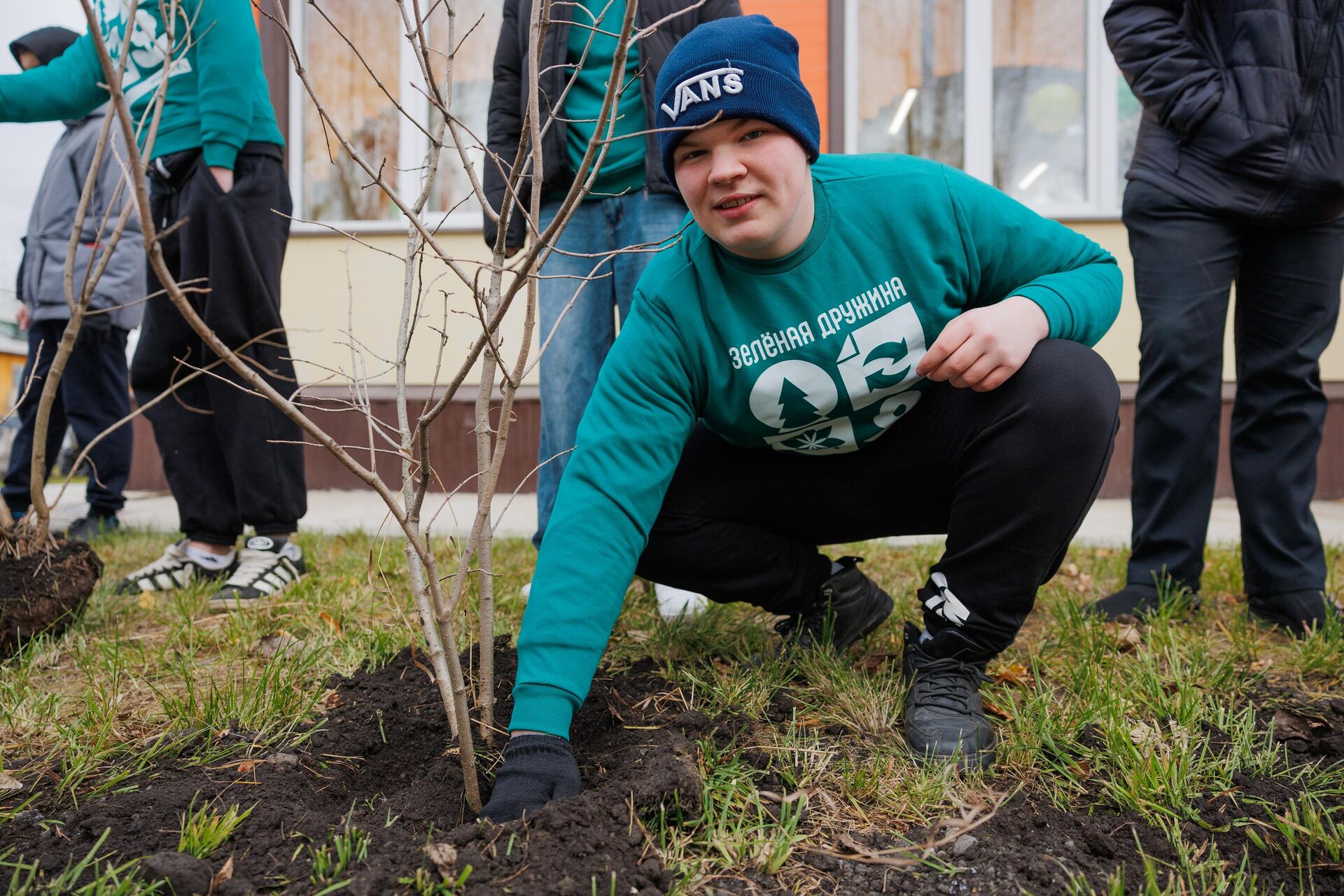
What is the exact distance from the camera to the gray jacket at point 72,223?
411 cm

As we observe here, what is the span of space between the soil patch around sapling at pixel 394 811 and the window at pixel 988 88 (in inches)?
203

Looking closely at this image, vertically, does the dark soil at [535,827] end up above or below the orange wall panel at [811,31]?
below

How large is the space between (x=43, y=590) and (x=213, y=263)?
3.40 feet

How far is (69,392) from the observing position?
410 cm

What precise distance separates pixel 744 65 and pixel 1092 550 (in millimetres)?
2745

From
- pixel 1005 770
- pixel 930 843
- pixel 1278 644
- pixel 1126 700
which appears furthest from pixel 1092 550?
pixel 930 843

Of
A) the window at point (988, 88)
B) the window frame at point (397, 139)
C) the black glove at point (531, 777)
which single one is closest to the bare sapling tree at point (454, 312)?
the black glove at point (531, 777)

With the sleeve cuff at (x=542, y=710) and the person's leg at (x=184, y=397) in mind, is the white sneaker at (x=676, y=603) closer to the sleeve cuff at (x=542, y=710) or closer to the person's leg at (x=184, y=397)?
the sleeve cuff at (x=542, y=710)

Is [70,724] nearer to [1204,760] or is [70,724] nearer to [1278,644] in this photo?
[1204,760]

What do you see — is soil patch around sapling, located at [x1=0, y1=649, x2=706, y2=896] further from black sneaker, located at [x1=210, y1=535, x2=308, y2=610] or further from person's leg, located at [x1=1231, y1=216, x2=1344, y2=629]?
person's leg, located at [x1=1231, y1=216, x2=1344, y2=629]

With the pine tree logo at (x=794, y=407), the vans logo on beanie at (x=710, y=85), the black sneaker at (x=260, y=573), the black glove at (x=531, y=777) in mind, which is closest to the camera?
the black glove at (x=531, y=777)

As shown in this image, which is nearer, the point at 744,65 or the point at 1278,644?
the point at 744,65

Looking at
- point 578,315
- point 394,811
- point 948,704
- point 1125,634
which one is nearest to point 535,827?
point 394,811

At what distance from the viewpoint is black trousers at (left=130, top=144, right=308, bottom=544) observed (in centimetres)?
279
